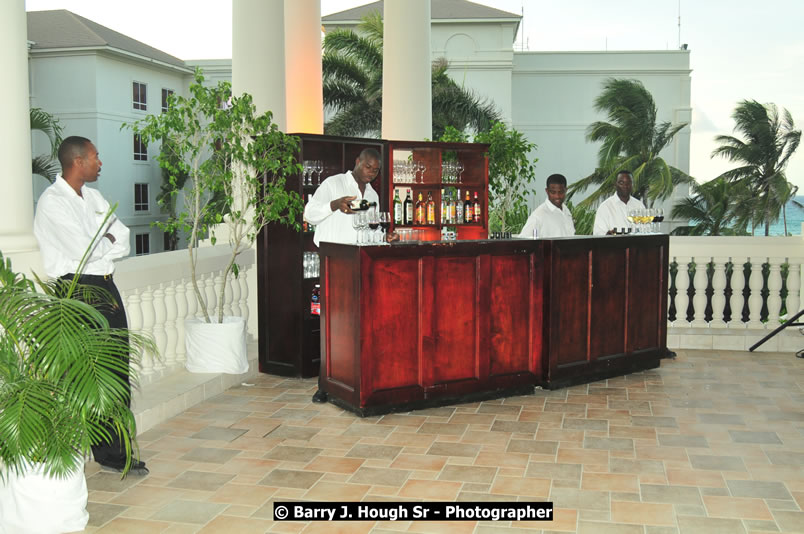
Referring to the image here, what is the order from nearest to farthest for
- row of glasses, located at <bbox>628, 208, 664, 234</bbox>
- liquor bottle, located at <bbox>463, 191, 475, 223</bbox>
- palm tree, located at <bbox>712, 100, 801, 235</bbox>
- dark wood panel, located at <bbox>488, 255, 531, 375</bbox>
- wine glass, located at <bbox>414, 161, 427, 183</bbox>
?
1. dark wood panel, located at <bbox>488, 255, 531, 375</bbox>
2. row of glasses, located at <bbox>628, 208, 664, 234</bbox>
3. wine glass, located at <bbox>414, 161, 427, 183</bbox>
4. liquor bottle, located at <bbox>463, 191, 475, 223</bbox>
5. palm tree, located at <bbox>712, 100, 801, 235</bbox>

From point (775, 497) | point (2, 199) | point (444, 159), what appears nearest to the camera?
point (775, 497)

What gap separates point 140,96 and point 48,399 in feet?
104

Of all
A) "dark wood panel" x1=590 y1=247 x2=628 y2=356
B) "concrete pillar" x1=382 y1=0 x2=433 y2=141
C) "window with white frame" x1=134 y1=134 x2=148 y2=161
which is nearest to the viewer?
"dark wood panel" x1=590 y1=247 x2=628 y2=356

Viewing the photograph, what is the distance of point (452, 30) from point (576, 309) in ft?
78.1

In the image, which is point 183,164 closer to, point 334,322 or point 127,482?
point 334,322

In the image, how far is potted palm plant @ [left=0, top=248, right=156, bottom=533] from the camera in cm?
306

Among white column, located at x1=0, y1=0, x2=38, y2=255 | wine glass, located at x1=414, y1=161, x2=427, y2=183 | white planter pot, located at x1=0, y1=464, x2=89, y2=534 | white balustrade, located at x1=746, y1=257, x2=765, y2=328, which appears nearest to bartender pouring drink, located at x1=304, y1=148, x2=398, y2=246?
wine glass, located at x1=414, y1=161, x2=427, y2=183

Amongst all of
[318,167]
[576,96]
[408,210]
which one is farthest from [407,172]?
[576,96]

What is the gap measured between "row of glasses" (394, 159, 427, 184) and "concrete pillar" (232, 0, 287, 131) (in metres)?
1.46

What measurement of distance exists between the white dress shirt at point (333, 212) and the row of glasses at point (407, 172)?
1345mm

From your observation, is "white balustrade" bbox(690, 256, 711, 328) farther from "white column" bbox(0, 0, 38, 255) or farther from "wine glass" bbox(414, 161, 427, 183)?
"white column" bbox(0, 0, 38, 255)

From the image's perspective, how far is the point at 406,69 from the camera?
9.85 meters

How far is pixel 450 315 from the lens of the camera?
5.59 m

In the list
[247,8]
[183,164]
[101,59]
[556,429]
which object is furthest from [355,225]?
[101,59]
